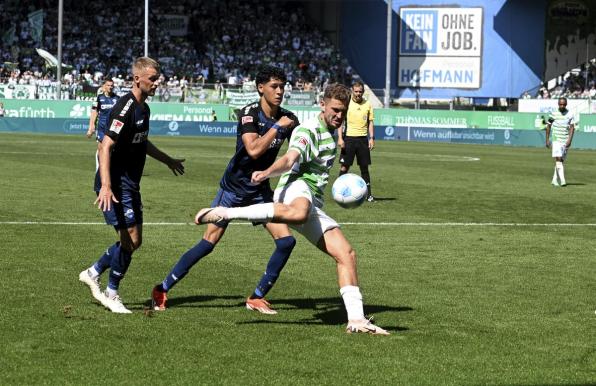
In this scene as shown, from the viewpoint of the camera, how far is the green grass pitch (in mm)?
7262

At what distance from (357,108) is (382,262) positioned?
27.7 feet

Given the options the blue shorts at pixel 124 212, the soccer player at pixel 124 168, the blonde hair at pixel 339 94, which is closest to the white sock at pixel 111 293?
the soccer player at pixel 124 168

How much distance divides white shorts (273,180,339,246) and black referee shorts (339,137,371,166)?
40.4 ft

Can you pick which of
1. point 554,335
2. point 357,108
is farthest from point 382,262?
point 357,108

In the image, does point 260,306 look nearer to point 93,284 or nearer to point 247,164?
point 247,164

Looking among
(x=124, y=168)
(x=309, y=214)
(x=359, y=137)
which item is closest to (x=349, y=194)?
(x=309, y=214)

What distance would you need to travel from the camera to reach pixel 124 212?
9375 mm

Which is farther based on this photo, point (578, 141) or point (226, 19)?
point (226, 19)

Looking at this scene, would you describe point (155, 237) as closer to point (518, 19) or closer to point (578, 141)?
point (578, 141)

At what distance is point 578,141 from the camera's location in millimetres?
48062

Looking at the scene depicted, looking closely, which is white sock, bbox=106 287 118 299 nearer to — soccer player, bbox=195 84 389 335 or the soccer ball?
soccer player, bbox=195 84 389 335

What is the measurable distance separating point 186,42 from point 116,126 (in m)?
62.8

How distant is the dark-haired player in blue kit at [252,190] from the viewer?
920 centimetres

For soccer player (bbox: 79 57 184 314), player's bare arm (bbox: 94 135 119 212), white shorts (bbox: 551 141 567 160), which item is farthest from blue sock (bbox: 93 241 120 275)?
white shorts (bbox: 551 141 567 160)
